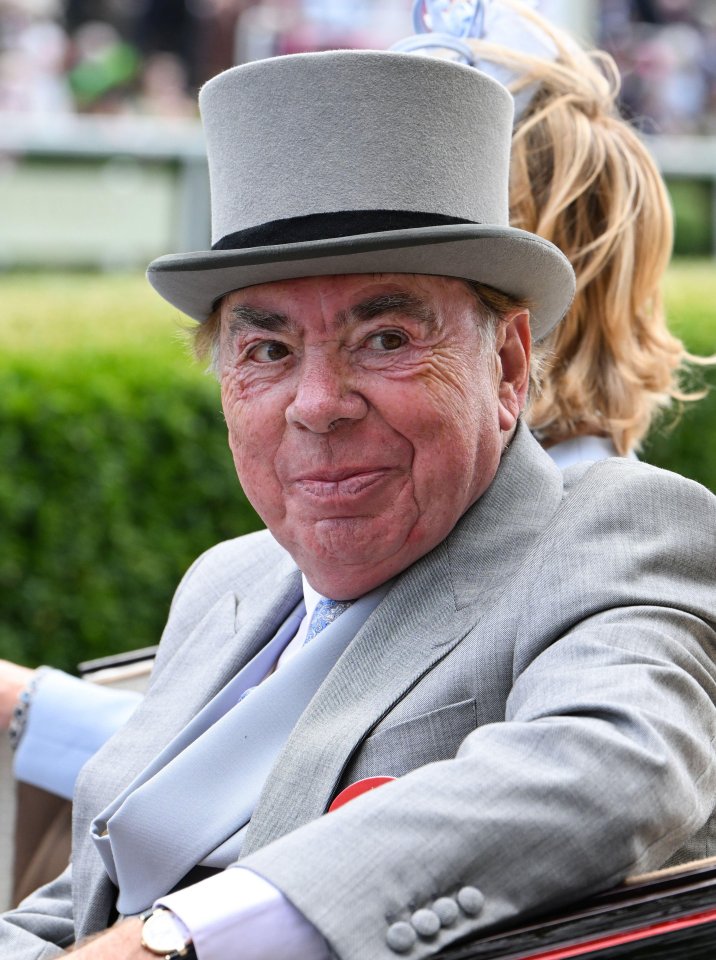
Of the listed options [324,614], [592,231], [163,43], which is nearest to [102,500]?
[592,231]

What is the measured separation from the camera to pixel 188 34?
546 inches

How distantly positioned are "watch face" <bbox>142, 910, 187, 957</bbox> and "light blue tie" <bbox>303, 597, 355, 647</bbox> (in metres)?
0.65

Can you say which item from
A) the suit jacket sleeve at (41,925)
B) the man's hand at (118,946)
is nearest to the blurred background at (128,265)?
the suit jacket sleeve at (41,925)

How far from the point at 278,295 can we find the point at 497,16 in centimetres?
168

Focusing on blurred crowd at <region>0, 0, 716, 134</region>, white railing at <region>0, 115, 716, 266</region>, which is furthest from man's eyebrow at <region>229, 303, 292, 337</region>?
blurred crowd at <region>0, 0, 716, 134</region>

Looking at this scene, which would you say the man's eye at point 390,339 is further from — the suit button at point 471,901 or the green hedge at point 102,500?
the green hedge at point 102,500

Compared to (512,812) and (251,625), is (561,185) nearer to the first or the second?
(251,625)

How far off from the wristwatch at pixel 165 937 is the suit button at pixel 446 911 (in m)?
0.30

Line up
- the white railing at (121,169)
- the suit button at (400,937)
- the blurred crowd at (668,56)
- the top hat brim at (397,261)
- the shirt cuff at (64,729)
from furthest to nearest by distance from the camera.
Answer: the blurred crowd at (668,56) < the white railing at (121,169) < the shirt cuff at (64,729) < the top hat brim at (397,261) < the suit button at (400,937)

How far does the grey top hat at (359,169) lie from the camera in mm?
2072

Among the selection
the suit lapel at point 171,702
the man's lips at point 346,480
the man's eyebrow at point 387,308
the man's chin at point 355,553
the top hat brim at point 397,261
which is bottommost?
the suit lapel at point 171,702

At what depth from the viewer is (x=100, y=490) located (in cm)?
497

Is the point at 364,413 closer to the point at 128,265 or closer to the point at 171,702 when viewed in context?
the point at 171,702

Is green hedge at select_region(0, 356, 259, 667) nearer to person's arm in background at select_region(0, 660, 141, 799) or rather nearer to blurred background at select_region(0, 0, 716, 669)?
blurred background at select_region(0, 0, 716, 669)
